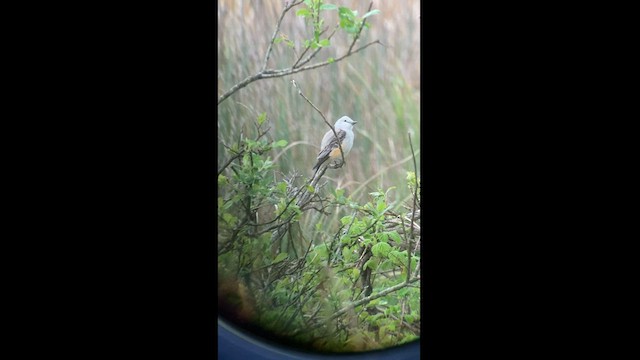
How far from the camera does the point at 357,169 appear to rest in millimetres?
2145

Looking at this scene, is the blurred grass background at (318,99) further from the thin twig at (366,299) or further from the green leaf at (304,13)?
the thin twig at (366,299)

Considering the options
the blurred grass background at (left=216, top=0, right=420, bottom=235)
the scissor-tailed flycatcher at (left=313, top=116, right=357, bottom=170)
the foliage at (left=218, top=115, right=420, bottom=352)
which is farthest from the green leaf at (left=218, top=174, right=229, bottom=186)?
the scissor-tailed flycatcher at (left=313, top=116, right=357, bottom=170)

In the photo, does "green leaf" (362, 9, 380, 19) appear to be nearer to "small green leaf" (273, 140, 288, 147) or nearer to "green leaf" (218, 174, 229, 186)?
"small green leaf" (273, 140, 288, 147)

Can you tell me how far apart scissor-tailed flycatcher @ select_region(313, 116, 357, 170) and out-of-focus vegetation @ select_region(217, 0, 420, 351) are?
2 centimetres

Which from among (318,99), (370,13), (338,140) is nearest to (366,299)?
(338,140)

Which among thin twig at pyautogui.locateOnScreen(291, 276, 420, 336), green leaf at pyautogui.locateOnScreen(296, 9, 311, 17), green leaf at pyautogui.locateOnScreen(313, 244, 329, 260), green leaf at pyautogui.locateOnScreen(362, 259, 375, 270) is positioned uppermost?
green leaf at pyautogui.locateOnScreen(296, 9, 311, 17)

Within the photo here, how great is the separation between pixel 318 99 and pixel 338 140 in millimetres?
127

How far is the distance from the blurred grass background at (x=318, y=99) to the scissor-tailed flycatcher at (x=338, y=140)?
2 centimetres

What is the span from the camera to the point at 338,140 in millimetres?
2137

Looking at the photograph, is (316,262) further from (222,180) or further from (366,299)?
(222,180)

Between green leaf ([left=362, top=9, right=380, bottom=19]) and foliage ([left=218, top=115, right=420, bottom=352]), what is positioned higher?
green leaf ([left=362, top=9, right=380, bottom=19])

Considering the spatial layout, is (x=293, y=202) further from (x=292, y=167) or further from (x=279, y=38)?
(x=279, y=38)

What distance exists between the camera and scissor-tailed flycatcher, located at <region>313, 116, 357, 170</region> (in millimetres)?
2135

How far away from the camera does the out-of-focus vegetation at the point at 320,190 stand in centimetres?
213
